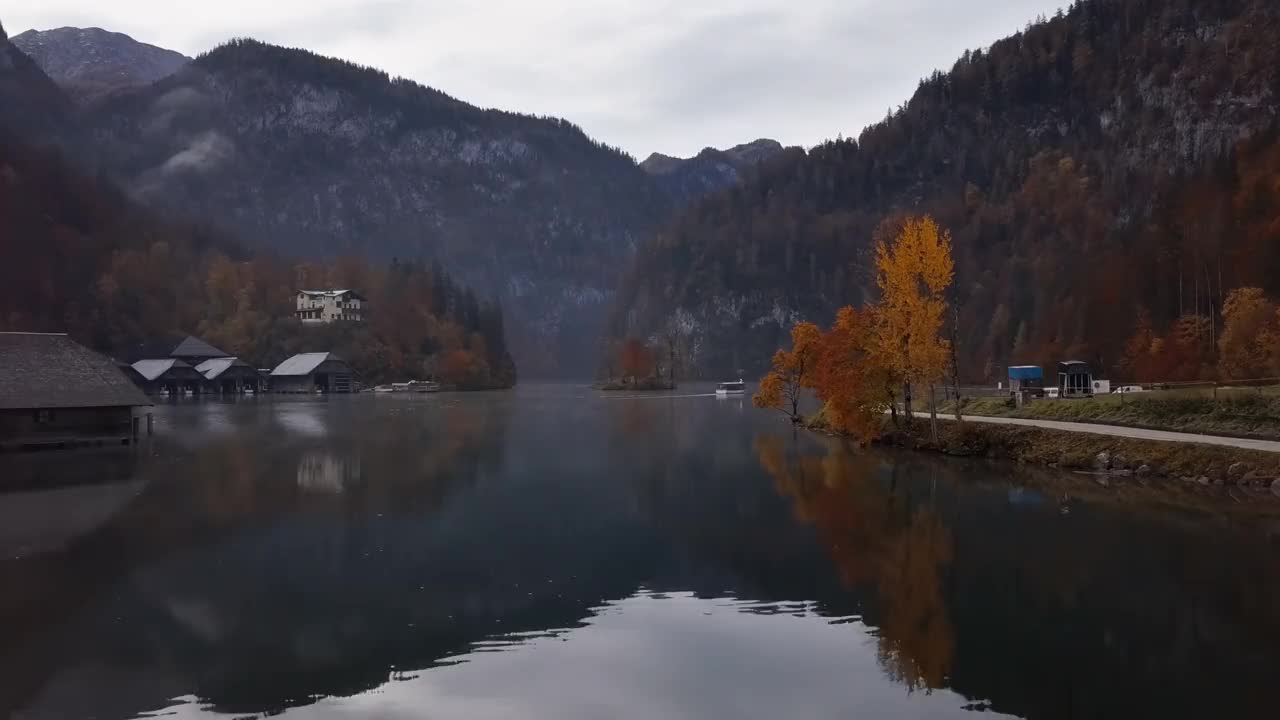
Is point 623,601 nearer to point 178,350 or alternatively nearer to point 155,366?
point 155,366

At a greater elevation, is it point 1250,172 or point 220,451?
point 1250,172

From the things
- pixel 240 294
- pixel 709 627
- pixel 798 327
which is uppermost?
pixel 240 294

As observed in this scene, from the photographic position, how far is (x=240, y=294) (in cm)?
16225

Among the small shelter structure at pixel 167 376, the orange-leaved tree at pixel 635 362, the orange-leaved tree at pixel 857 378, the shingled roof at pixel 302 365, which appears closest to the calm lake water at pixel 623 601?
the orange-leaved tree at pixel 857 378

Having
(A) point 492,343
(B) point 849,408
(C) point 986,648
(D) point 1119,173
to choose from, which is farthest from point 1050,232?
(C) point 986,648

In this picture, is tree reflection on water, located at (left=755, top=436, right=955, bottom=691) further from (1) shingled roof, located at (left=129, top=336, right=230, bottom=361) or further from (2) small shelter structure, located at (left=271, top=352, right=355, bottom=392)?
(1) shingled roof, located at (left=129, top=336, right=230, bottom=361)

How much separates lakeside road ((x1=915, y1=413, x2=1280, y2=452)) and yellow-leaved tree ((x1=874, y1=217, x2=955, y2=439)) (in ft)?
14.7

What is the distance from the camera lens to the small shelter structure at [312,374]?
14200cm

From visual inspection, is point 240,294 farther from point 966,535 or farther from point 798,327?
point 966,535

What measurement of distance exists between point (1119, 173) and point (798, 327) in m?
135

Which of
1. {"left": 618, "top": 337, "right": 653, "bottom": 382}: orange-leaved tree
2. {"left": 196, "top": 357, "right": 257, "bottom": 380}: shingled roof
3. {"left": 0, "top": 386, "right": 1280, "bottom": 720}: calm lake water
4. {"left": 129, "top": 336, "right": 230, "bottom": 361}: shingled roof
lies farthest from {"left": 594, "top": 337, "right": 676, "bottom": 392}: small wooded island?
{"left": 0, "top": 386, "right": 1280, "bottom": 720}: calm lake water

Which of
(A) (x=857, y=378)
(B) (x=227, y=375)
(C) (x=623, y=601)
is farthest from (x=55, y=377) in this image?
(B) (x=227, y=375)

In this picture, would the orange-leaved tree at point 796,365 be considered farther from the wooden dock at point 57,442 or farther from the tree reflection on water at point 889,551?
the wooden dock at point 57,442

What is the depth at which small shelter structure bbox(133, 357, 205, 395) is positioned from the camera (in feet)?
407
